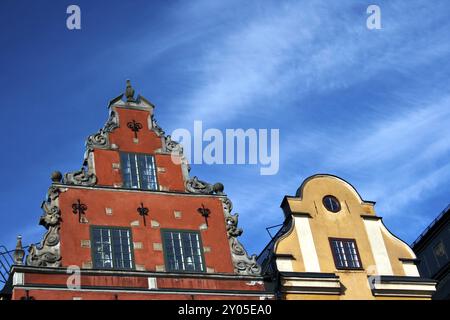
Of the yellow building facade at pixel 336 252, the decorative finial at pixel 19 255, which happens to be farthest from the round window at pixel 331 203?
the decorative finial at pixel 19 255

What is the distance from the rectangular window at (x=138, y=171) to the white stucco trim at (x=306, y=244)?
4.65 metres

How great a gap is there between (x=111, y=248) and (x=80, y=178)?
2.50 meters

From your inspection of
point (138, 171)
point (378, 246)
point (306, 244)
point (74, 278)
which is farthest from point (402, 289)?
point (74, 278)

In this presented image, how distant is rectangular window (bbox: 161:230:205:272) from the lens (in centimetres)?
2164

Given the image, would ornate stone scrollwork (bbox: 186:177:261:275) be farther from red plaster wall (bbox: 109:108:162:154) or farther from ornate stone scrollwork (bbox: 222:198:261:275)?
red plaster wall (bbox: 109:108:162:154)

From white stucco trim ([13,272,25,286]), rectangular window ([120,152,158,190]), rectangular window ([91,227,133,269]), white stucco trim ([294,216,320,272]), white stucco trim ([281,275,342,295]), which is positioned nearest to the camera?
white stucco trim ([13,272,25,286])

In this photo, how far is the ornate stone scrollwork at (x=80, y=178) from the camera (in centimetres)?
2238

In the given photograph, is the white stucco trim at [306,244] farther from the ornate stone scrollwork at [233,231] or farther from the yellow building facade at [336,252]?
the ornate stone scrollwork at [233,231]

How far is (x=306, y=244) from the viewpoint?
939 inches

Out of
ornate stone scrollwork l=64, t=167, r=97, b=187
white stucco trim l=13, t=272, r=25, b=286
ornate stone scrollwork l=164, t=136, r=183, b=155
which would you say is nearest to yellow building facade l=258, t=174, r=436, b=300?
ornate stone scrollwork l=164, t=136, r=183, b=155

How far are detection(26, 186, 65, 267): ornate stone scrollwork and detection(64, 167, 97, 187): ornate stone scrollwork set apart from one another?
456 millimetres

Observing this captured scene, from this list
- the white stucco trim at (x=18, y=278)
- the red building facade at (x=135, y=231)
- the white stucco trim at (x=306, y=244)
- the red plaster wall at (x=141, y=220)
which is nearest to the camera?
the white stucco trim at (x=18, y=278)

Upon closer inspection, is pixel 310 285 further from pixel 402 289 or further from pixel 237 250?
pixel 402 289
